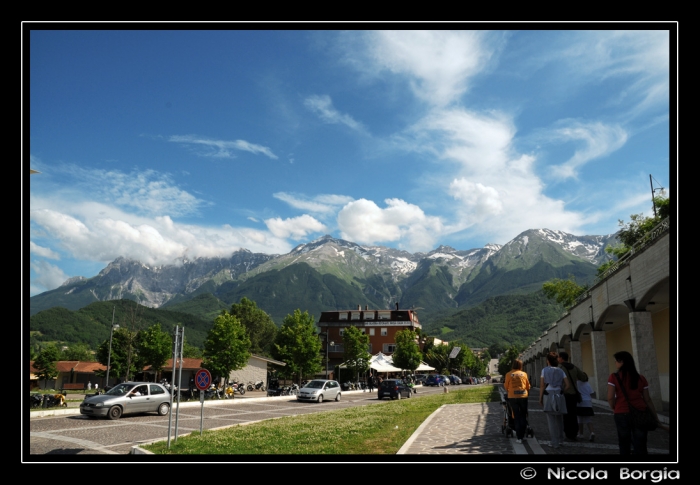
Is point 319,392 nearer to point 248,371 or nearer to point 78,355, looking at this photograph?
point 248,371

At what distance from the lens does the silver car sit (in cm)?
1794

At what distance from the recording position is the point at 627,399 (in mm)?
7020

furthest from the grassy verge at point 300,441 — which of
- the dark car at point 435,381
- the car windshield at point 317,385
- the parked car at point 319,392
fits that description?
the dark car at point 435,381

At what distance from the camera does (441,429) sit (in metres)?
12.7

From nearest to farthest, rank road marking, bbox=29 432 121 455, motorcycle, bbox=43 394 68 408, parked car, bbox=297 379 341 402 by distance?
1. road marking, bbox=29 432 121 455
2. motorcycle, bbox=43 394 68 408
3. parked car, bbox=297 379 341 402

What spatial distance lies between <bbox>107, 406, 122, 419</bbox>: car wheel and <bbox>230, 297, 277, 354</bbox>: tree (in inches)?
3302

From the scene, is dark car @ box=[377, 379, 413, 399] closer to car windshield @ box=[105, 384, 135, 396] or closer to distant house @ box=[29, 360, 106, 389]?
car windshield @ box=[105, 384, 135, 396]

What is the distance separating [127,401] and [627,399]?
18229mm

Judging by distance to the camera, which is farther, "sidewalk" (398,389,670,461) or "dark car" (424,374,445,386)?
"dark car" (424,374,445,386)

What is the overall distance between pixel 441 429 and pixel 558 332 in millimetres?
24797

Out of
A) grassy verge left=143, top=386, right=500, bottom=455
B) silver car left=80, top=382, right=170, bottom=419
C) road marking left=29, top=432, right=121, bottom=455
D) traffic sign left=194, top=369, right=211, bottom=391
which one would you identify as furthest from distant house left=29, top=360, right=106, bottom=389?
grassy verge left=143, top=386, right=500, bottom=455

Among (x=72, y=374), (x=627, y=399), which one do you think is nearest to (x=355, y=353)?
(x=72, y=374)
